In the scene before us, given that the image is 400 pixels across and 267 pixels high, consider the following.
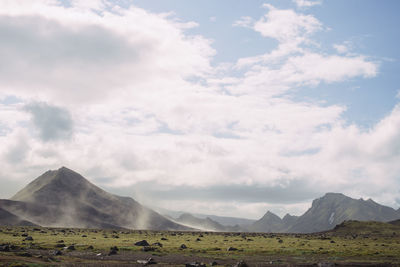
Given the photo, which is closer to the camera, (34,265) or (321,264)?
(34,265)

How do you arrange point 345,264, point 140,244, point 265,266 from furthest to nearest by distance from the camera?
point 140,244 < point 345,264 < point 265,266

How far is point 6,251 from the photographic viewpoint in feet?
191

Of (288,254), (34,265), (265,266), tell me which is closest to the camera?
(34,265)

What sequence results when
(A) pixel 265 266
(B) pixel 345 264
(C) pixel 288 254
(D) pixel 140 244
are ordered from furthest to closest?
1. (D) pixel 140 244
2. (C) pixel 288 254
3. (B) pixel 345 264
4. (A) pixel 265 266

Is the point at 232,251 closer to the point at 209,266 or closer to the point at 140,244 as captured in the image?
the point at 140,244

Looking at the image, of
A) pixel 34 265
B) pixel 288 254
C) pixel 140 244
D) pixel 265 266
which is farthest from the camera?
pixel 140 244

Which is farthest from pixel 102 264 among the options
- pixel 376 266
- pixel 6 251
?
pixel 376 266

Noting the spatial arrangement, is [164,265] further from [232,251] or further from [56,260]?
[232,251]

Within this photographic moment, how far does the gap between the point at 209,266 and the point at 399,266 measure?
26907mm

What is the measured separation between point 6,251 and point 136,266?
24294 mm

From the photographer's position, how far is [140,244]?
3300 inches

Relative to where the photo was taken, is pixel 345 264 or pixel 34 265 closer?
pixel 34 265

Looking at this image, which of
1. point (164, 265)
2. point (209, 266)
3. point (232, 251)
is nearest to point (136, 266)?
point (164, 265)

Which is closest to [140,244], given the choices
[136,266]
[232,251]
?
[232,251]
